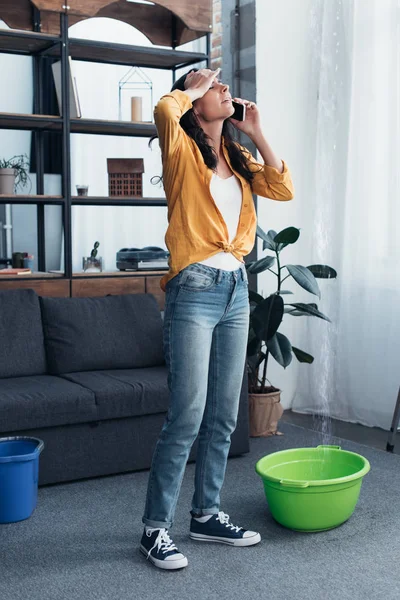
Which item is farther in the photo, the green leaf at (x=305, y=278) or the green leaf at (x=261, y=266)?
the green leaf at (x=261, y=266)

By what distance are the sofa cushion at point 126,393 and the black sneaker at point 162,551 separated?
0.86 meters

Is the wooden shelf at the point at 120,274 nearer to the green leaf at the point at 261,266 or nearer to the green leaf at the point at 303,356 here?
the green leaf at the point at 261,266

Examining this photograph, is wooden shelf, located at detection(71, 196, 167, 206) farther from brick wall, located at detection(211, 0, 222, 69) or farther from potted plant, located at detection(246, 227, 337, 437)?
brick wall, located at detection(211, 0, 222, 69)

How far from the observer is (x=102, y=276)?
13.1ft

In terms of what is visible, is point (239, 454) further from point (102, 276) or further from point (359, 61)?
point (359, 61)

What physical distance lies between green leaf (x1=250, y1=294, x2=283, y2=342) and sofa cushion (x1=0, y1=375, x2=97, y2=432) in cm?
88

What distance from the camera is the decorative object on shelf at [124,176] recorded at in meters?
4.12

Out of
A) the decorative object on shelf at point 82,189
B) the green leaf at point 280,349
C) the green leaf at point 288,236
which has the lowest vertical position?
the green leaf at point 280,349

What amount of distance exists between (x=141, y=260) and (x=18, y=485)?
169 cm

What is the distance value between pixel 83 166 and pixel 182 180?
3064 mm

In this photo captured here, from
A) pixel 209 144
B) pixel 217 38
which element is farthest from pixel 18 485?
pixel 217 38

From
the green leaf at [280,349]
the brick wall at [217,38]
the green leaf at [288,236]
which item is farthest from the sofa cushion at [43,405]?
the brick wall at [217,38]

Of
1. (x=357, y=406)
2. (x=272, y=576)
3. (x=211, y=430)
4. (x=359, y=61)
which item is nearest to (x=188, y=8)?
(x=359, y=61)

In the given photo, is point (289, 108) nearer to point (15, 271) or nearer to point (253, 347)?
point (253, 347)
